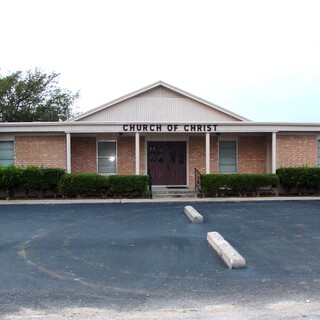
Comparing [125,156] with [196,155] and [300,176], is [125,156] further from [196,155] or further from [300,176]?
[300,176]

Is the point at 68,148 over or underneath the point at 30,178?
over

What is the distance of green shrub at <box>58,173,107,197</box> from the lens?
58.6 ft

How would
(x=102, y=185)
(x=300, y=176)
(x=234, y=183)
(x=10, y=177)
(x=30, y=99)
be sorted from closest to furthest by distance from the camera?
(x=10, y=177) → (x=102, y=185) → (x=234, y=183) → (x=300, y=176) → (x=30, y=99)

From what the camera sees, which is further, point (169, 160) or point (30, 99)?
point (30, 99)

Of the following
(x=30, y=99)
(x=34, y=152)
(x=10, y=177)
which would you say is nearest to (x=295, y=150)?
(x=34, y=152)

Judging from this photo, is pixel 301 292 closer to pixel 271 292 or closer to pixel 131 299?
pixel 271 292

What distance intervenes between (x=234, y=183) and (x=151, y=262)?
11.6 metres

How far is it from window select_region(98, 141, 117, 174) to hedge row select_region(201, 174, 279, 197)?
450 centimetres

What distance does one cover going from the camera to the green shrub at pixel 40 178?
17.9 metres

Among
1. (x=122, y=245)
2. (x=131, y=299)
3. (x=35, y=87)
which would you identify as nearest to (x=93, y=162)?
(x=122, y=245)

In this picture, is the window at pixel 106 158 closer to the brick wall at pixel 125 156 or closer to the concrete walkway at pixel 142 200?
the brick wall at pixel 125 156

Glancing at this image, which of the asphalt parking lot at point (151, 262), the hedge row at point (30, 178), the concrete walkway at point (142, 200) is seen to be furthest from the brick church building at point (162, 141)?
the asphalt parking lot at point (151, 262)

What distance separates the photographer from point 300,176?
18828 millimetres

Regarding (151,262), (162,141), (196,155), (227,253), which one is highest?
(162,141)
